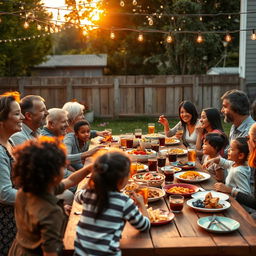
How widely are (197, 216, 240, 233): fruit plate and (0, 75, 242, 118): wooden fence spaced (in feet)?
33.6

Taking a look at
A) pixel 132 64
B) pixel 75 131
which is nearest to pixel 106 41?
pixel 132 64

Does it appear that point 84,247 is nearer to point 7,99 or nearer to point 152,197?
point 152,197

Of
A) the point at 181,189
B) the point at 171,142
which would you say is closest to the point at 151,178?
the point at 181,189

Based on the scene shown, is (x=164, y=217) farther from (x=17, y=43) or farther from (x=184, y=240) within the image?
(x=17, y=43)

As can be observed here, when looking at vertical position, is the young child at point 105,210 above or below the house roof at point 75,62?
below

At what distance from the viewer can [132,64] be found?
2164cm

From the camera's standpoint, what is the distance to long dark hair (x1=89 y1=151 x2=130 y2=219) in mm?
2082

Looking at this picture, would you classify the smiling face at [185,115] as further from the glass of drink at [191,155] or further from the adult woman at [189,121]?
the glass of drink at [191,155]

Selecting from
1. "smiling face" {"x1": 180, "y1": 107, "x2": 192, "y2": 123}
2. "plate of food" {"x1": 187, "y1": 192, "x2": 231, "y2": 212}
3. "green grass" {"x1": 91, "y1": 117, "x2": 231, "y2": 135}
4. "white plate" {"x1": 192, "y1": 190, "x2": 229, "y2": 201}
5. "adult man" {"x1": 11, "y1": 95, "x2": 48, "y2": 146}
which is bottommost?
"green grass" {"x1": 91, "y1": 117, "x2": 231, "y2": 135}

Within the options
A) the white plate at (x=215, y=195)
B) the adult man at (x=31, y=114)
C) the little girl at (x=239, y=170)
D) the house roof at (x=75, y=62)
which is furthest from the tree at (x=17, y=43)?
the white plate at (x=215, y=195)

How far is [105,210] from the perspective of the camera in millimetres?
2092

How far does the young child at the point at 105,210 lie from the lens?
2.09 m

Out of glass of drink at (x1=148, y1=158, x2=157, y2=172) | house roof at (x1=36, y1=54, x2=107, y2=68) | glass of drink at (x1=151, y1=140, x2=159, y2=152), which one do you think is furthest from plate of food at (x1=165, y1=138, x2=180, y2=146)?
house roof at (x1=36, y1=54, x2=107, y2=68)

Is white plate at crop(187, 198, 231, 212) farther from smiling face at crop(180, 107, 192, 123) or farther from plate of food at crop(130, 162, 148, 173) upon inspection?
smiling face at crop(180, 107, 192, 123)
